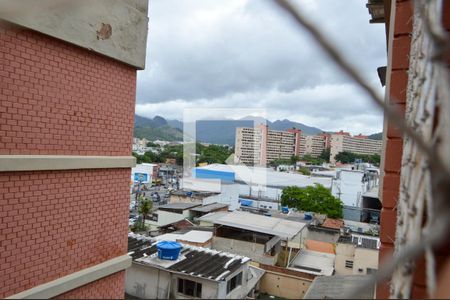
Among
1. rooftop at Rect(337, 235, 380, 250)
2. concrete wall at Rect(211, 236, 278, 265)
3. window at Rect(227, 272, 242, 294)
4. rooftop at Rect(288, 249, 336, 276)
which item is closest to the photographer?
window at Rect(227, 272, 242, 294)

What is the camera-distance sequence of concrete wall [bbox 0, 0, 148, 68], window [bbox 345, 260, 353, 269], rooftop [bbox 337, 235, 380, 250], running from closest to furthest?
concrete wall [bbox 0, 0, 148, 68], window [bbox 345, 260, 353, 269], rooftop [bbox 337, 235, 380, 250]

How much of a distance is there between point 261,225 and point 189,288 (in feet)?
20.0

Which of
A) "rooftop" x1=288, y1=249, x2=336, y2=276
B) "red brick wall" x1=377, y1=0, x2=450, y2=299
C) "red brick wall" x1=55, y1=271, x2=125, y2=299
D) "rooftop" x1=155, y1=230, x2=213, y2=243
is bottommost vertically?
"rooftop" x1=288, y1=249, x2=336, y2=276

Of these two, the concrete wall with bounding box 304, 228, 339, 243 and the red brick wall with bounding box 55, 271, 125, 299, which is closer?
the red brick wall with bounding box 55, 271, 125, 299

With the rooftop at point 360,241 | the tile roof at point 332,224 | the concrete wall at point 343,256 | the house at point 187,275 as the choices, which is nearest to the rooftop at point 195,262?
the house at point 187,275

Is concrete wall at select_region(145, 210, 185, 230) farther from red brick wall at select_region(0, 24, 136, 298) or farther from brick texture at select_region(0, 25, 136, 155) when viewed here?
brick texture at select_region(0, 25, 136, 155)

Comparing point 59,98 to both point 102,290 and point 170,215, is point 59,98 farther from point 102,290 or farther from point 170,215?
point 170,215

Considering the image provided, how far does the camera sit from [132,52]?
3873 millimetres

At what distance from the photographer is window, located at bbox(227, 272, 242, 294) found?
29.0 feet

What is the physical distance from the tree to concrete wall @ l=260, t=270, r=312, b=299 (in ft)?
51.0

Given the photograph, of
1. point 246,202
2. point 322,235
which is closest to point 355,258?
point 322,235

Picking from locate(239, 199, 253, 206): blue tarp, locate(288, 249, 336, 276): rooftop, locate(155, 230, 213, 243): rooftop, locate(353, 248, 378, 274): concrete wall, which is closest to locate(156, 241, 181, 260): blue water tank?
locate(155, 230, 213, 243): rooftop

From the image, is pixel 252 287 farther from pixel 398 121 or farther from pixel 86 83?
pixel 398 121

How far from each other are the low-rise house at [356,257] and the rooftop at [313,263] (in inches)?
19.7
